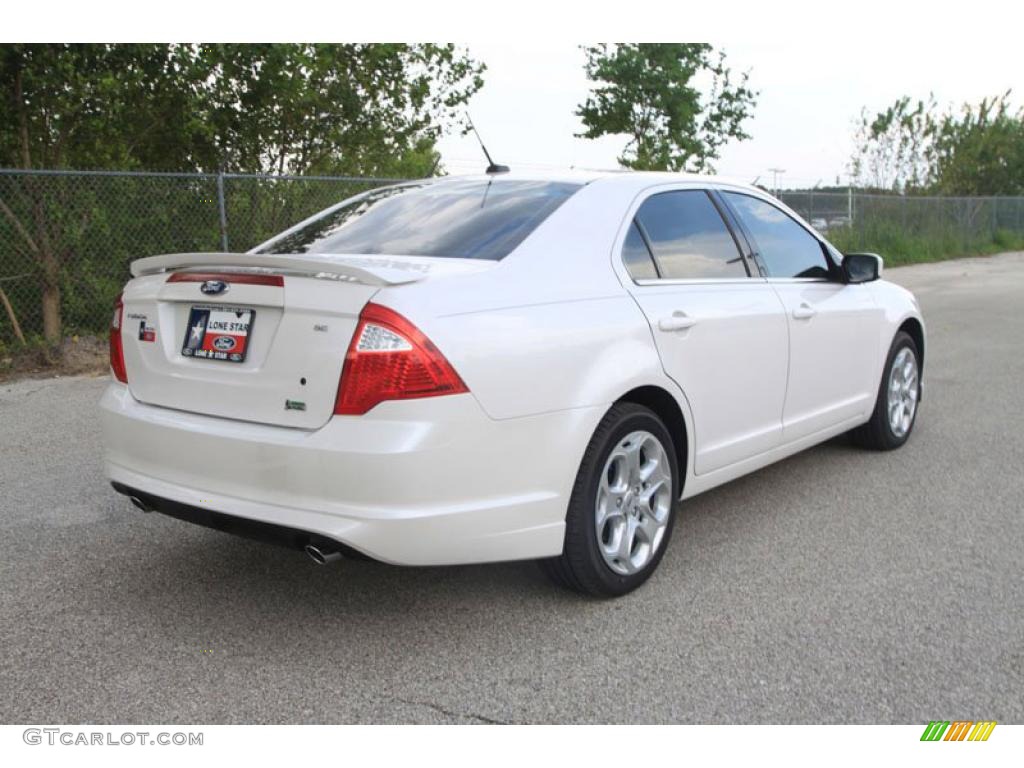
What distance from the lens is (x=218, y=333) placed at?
342 centimetres

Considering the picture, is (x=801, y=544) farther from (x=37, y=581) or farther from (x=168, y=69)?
(x=168, y=69)

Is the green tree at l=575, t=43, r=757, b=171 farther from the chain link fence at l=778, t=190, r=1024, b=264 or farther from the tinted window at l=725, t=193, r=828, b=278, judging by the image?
the tinted window at l=725, t=193, r=828, b=278

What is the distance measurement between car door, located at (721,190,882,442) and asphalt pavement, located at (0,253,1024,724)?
448 millimetres

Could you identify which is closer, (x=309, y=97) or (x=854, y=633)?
(x=854, y=633)

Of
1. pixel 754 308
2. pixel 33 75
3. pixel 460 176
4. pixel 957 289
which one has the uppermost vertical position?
pixel 33 75

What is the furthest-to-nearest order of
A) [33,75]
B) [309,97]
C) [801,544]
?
[309,97] < [33,75] < [801,544]

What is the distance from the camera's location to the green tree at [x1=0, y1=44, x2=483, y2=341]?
10078 millimetres

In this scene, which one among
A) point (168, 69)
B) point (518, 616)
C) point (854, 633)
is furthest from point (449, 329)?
point (168, 69)

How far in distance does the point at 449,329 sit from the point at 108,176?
829 centimetres

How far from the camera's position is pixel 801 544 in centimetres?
436

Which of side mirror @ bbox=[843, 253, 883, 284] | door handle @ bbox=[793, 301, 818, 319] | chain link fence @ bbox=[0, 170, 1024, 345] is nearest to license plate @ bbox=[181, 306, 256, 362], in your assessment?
door handle @ bbox=[793, 301, 818, 319]

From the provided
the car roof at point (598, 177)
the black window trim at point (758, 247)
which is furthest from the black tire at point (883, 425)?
the car roof at point (598, 177)

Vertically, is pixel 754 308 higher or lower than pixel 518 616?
higher
